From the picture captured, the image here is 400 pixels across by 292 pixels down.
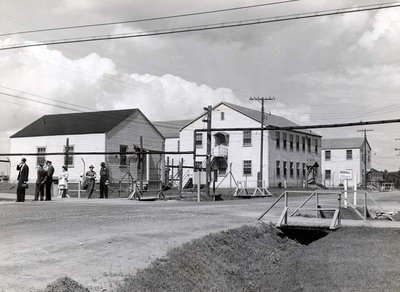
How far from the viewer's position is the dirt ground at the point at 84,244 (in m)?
7.07

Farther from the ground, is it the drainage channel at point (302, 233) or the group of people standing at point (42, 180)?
the group of people standing at point (42, 180)

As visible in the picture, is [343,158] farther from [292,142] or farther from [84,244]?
[84,244]

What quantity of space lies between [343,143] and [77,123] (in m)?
54.9

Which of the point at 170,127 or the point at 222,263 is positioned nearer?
the point at 222,263

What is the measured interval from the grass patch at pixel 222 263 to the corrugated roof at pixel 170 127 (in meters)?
58.9

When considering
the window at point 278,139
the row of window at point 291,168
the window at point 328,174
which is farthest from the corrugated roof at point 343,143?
the window at point 278,139

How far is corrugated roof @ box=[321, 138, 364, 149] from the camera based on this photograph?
3438 inches

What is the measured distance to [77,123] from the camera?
49500 millimetres

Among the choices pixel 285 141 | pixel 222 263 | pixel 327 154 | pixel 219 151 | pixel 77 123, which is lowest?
pixel 222 263

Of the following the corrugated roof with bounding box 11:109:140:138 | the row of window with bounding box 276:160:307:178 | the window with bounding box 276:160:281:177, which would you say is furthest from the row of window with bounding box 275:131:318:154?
the corrugated roof with bounding box 11:109:140:138

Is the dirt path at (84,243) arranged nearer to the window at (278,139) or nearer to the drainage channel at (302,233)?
the drainage channel at (302,233)

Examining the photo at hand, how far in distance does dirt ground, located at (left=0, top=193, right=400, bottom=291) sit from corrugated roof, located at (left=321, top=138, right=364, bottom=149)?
249ft

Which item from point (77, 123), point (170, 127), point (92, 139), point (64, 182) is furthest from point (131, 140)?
point (170, 127)

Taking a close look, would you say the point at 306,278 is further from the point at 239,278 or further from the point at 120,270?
the point at 120,270
